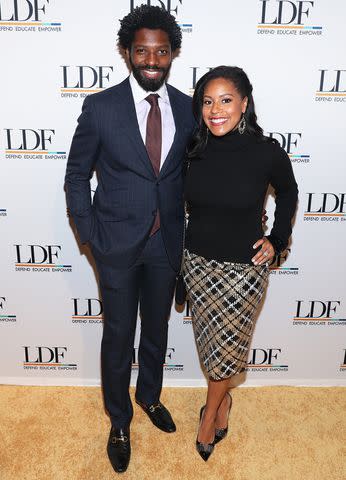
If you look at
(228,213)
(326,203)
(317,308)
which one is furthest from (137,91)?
(317,308)

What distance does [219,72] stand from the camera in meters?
2.03

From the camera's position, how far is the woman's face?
2.00 meters

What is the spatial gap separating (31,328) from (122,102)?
4.89 ft

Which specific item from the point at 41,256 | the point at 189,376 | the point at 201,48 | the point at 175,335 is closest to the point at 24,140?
the point at 41,256

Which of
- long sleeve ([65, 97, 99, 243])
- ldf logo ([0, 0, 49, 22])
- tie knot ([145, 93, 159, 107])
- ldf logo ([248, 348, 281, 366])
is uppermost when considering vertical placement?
ldf logo ([0, 0, 49, 22])

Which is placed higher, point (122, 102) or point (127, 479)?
point (122, 102)

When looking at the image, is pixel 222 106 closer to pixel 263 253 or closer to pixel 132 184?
pixel 132 184

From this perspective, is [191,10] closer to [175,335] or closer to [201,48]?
[201,48]

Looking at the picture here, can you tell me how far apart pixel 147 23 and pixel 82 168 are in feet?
2.17

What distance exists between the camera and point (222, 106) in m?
2.01

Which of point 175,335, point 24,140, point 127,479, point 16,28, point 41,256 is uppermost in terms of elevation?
point 16,28

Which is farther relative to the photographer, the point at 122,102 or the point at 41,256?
the point at 41,256

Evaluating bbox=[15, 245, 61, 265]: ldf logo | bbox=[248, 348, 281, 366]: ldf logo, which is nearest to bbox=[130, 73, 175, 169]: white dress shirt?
bbox=[15, 245, 61, 265]: ldf logo

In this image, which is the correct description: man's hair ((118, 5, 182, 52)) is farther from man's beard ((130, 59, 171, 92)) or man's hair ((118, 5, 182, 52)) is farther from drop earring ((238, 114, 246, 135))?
drop earring ((238, 114, 246, 135))
